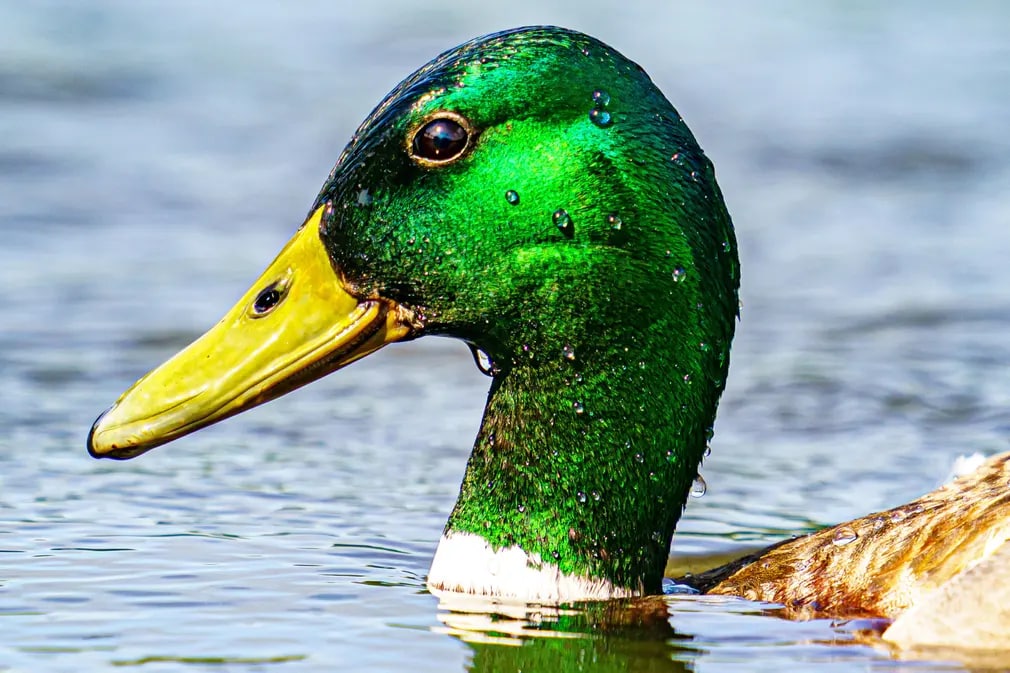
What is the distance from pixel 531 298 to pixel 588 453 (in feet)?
1.71

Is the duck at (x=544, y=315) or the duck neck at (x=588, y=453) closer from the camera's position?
the duck at (x=544, y=315)

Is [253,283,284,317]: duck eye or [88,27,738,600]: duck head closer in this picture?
[88,27,738,600]: duck head

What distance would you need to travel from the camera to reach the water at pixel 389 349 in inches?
228

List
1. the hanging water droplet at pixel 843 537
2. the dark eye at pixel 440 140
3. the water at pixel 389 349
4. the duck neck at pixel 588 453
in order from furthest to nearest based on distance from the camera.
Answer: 1. the hanging water droplet at pixel 843 537
2. the duck neck at pixel 588 453
3. the water at pixel 389 349
4. the dark eye at pixel 440 140

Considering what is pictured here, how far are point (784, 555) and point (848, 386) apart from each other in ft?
12.1

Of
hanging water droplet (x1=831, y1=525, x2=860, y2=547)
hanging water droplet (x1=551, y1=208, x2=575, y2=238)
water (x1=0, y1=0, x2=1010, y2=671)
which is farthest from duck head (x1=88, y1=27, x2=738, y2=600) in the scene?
hanging water droplet (x1=831, y1=525, x2=860, y2=547)

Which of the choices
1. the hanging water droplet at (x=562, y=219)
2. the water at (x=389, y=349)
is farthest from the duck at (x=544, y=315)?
the water at (x=389, y=349)

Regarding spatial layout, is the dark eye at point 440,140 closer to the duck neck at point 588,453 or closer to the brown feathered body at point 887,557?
the duck neck at point 588,453

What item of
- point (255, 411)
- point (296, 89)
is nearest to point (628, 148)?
point (255, 411)

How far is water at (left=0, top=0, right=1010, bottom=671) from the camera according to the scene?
579cm

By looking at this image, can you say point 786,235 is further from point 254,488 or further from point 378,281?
point 378,281

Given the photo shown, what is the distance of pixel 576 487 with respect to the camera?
5941 millimetres

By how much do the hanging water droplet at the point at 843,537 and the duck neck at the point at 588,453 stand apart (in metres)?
0.53

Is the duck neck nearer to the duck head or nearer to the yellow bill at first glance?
the duck head
